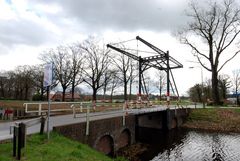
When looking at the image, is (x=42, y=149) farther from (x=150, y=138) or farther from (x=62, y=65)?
(x=62, y=65)

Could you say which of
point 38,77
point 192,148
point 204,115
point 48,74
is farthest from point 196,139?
point 38,77

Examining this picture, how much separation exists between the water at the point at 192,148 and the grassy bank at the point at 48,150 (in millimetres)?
5760

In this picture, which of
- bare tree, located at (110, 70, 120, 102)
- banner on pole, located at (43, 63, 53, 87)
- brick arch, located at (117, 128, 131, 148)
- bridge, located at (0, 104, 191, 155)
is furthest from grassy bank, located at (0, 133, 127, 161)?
bare tree, located at (110, 70, 120, 102)

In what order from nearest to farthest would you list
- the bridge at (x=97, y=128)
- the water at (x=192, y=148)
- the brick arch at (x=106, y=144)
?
the bridge at (x=97, y=128), the brick arch at (x=106, y=144), the water at (x=192, y=148)

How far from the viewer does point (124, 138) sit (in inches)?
704

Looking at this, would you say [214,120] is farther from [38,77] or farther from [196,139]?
[38,77]

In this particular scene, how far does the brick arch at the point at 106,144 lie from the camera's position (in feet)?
46.4

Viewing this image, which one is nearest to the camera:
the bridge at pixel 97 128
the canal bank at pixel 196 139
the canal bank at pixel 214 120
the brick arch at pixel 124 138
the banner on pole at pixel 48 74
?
the banner on pole at pixel 48 74

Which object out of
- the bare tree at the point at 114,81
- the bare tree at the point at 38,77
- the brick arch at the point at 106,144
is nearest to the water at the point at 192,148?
the brick arch at the point at 106,144

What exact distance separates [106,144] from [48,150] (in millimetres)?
7031

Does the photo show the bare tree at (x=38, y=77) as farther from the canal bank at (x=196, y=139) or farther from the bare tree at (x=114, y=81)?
the canal bank at (x=196, y=139)

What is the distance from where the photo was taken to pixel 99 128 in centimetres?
1384

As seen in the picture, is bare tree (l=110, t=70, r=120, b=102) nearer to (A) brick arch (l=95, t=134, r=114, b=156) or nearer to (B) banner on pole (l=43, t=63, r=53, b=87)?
(A) brick arch (l=95, t=134, r=114, b=156)

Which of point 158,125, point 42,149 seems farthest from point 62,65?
point 42,149
